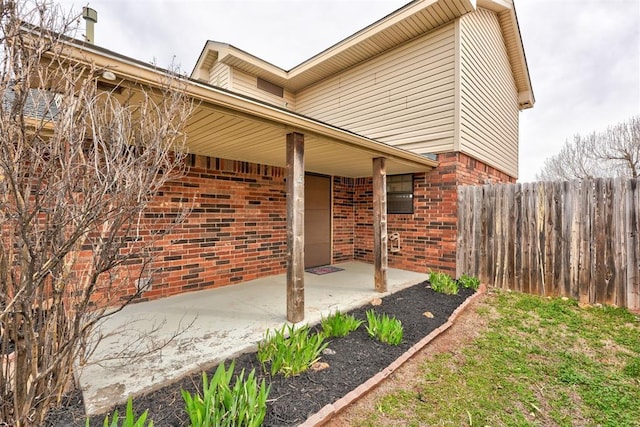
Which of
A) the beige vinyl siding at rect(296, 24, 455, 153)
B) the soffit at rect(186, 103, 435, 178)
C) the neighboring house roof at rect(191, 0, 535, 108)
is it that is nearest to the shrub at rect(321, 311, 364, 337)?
the soffit at rect(186, 103, 435, 178)

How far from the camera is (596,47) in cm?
1230

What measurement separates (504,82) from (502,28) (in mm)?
1547

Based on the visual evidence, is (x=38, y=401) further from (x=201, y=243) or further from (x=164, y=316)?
(x=201, y=243)

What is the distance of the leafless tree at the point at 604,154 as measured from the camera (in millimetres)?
12414

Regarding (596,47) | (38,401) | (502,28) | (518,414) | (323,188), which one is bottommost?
(518,414)

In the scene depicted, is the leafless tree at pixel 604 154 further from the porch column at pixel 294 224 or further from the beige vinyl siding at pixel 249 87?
the porch column at pixel 294 224

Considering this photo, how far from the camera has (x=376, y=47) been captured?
278 inches

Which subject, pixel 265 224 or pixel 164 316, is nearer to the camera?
pixel 164 316

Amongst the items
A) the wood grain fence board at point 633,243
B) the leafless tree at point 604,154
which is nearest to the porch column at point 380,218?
the wood grain fence board at point 633,243

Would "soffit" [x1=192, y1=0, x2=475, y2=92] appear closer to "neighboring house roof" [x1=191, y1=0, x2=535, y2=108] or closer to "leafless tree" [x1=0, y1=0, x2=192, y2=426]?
"neighboring house roof" [x1=191, y1=0, x2=535, y2=108]

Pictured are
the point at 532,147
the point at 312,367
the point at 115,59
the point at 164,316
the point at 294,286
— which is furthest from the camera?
the point at 532,147

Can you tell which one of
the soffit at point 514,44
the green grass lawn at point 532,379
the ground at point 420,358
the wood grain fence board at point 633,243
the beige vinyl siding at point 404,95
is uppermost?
the soffit at point 514,44

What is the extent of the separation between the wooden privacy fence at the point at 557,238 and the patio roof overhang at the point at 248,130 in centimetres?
158

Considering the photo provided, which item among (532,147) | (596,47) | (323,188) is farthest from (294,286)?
(532,147)
